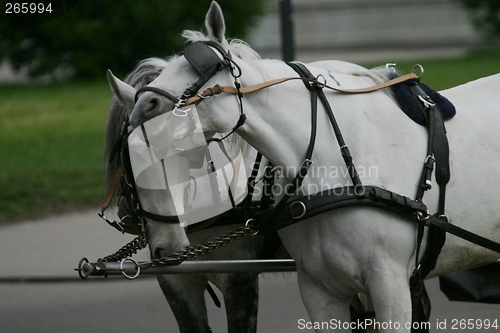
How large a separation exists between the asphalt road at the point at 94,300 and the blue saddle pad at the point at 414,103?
182 centimetres

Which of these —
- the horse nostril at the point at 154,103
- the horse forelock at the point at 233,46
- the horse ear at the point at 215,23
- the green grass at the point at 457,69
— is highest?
the horse ear at the point at 215,23

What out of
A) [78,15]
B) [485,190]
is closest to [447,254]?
[485,190]

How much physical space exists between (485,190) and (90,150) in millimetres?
8647

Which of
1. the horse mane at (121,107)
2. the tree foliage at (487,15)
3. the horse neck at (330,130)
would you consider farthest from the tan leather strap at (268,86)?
the tree foliage at (487,15)

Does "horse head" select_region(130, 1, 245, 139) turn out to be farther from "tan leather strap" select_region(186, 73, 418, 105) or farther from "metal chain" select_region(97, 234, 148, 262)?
"metal chain" select_region(97, 234, 148, 262)

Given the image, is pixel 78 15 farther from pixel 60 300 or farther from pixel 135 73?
pixel 135 73

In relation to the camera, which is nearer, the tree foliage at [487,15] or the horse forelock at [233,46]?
the horse forelock at [233,46]

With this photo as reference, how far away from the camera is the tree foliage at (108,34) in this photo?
21.5m

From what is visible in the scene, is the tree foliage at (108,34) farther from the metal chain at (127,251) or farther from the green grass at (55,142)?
the metal chain at (127,251)

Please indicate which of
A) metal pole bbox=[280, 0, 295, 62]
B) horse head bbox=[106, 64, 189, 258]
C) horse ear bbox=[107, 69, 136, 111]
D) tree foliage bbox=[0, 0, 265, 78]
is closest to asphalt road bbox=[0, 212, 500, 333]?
horse head bbox=[106, 64, 189, 258]

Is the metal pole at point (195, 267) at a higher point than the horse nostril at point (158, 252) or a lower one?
lower

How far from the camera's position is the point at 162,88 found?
2.64 m

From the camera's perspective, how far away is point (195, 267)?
3.14 metres

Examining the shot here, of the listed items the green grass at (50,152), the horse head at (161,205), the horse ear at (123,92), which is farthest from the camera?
the green grass at (50,152)
